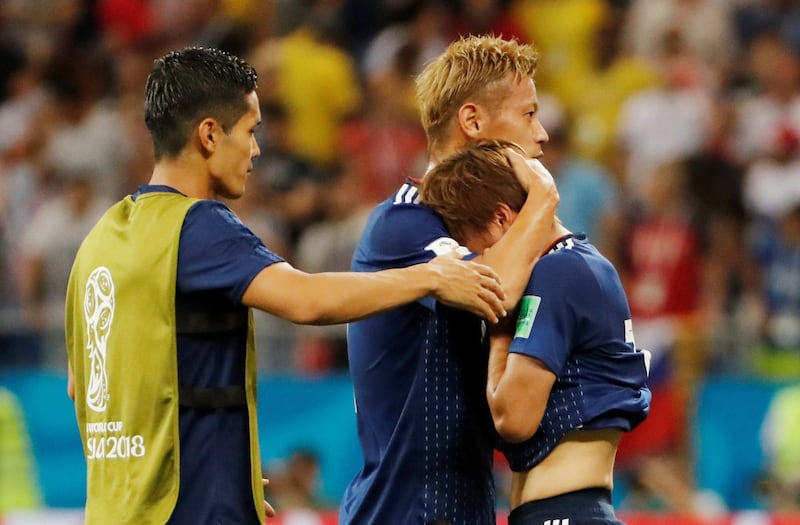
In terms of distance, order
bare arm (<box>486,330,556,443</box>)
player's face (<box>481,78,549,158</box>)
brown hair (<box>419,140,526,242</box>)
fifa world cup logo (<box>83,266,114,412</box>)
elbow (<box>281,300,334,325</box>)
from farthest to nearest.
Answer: player's face (<box>481,78,549,158</box>) < brown hair (<box>419,140,526,242</box>) < fifa world cup logo (<box>83,266,114,412</box>) < bare arm (<box>486,330,556,443</box>) < elbow (<box>281,300,334,325</box>)

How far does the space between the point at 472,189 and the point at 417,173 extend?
6.35m

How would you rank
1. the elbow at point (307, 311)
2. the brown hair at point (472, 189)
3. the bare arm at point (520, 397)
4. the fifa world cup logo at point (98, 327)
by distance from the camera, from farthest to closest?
the brown hair at point (472, 189)
the fifa world cup logo at point (98, 327)
the bare arm at point (520, 397)
the elbow at point (307, 311)

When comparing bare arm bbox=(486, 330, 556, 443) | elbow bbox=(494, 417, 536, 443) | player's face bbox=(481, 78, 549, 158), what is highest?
player's face bbox=(481, 78, 549, 158)

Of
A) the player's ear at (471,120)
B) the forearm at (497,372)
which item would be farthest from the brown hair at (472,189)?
the forearm at (497,372)

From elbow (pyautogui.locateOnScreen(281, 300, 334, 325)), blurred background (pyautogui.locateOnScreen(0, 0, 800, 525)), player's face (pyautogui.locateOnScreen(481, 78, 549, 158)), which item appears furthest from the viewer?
blurred background (pyautogui.locateOnScreen(0, 0, 800, 525))

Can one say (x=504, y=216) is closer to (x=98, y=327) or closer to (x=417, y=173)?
(x=98, y=327)

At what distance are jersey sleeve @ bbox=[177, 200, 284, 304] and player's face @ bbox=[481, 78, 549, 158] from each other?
91 centimetres

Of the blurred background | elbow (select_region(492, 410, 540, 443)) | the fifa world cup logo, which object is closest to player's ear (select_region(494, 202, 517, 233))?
elbow (select_region(492, 410, 540, 443))

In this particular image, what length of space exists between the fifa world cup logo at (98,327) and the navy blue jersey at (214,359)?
230mm

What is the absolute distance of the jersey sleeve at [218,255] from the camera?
4.00m

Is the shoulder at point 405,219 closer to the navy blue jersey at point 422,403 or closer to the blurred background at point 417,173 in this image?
the navy blue jersey at point 422,403

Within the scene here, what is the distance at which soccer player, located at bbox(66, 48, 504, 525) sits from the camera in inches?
158

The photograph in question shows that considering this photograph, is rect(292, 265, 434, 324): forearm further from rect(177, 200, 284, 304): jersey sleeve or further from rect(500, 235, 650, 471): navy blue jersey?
rect(500, 235, 650, 471): navy blue jersey

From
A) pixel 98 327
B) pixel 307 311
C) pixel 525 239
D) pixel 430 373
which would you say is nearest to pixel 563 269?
pixel 525 239
